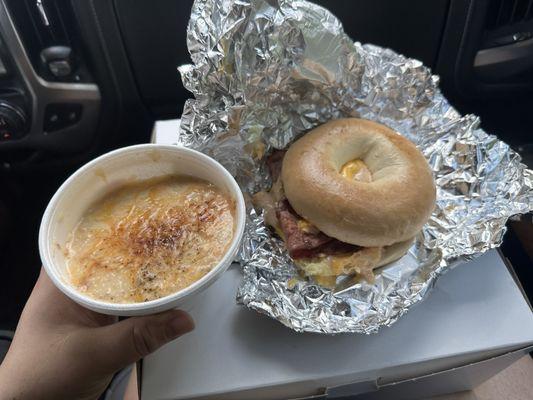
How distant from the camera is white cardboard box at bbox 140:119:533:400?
0.75 meters

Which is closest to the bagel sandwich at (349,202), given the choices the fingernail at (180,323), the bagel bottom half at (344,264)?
the bagel bottom half at (344,264)

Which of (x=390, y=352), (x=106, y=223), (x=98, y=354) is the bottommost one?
(x=390, y=352)

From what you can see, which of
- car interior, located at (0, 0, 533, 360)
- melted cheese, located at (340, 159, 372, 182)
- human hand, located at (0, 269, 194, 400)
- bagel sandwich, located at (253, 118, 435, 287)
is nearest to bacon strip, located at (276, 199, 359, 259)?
bagel sandwich, located at (253, 118, 435, 287)

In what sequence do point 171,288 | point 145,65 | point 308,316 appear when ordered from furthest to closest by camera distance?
point 145,65, point 308,316, point 171,288

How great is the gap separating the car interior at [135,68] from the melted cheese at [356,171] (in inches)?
16.8

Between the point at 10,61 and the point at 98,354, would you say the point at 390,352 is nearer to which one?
the point at 98,354

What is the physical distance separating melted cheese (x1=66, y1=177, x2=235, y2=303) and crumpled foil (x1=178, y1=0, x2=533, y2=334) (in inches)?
5.6

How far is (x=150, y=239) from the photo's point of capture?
2.32 feet

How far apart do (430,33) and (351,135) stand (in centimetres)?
44

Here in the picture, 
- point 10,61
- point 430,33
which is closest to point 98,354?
point 10,61

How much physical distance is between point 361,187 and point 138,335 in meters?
0.46

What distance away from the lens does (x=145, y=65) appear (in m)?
1.20

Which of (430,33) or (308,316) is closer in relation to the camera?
(308,316)

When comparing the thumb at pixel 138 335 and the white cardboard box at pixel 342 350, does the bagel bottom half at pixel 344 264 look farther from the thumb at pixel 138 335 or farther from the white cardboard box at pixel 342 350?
the thumb at pixel 138 335
